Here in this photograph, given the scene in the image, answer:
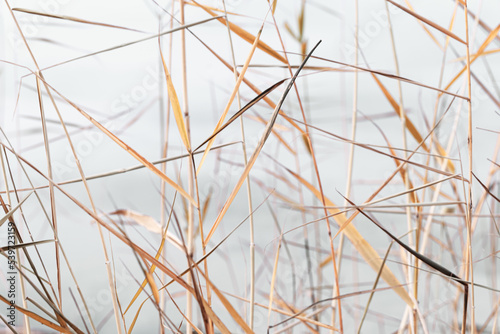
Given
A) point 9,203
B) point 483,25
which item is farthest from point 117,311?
point 483,25

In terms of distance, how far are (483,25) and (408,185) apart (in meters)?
0.25

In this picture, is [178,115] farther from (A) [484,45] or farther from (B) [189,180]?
(A) [484,45]

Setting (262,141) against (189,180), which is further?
(189,180)

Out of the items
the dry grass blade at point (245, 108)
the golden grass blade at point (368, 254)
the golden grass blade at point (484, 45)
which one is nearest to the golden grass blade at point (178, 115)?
the dry grass blade at point (245, 108)

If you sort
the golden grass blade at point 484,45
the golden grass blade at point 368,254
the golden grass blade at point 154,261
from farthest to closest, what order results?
the golden grass blade at point 484,45
the golden grass blade at point 368,254
the golden grass blade at point 154,261

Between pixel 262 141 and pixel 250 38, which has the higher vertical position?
pixel 250 38

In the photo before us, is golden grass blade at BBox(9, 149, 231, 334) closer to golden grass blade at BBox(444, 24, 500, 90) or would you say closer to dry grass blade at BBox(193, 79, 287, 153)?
dry grass blade at BBox(193, 79, 287, 153)

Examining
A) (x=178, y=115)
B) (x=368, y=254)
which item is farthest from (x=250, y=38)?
(x=368, y=254)

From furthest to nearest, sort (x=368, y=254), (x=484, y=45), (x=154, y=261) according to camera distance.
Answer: (x=484, y=45) < (x=368, y=254) < (x=154, y=261)

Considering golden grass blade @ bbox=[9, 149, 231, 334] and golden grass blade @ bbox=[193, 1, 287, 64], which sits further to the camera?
golden grass blade @ bbox=[193, 1, 287, 64]

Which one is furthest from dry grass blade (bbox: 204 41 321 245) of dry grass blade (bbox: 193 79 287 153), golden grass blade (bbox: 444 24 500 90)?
golden grass blade (bbox: 444 24 500 90)

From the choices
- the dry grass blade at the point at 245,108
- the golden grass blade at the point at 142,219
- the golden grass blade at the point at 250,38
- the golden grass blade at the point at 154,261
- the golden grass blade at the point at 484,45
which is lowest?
the golden grass blade at the point at 154,261

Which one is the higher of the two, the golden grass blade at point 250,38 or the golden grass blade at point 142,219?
the golden grass blade at point 250,38

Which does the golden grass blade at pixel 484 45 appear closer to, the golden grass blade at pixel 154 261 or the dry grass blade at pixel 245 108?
the dry grass blade at pixel 245 108
